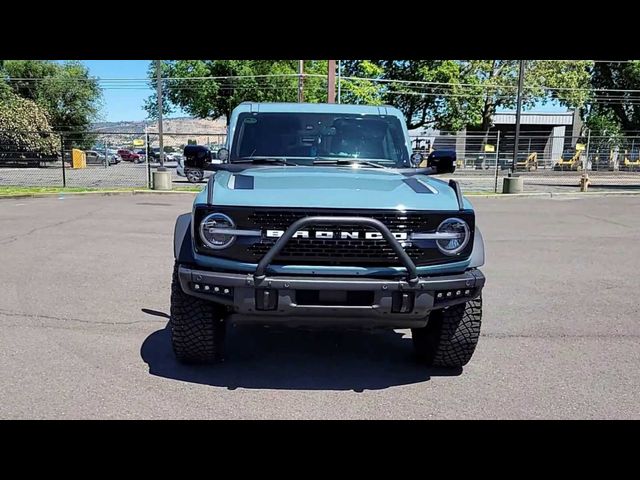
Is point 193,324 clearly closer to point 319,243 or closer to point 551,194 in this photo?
point 319,243

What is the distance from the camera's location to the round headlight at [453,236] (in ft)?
12.1

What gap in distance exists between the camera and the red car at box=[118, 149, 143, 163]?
54.2m

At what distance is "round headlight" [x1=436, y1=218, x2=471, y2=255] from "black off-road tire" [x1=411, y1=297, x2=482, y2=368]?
1.58 feet

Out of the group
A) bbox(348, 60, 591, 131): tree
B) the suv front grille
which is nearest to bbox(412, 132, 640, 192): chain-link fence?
bbox(348, 60, 591, 131): tree

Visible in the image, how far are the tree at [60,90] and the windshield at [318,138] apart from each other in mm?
52271

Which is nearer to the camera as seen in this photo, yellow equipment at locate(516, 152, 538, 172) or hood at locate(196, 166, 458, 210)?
hood at locate(196, 166, 458, 210)

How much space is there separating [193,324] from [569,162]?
29.3m

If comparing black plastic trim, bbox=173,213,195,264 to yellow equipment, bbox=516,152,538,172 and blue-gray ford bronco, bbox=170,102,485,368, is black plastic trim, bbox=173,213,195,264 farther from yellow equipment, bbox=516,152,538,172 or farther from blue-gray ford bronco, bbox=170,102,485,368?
yellow equipment, bbox=516,152,538,172

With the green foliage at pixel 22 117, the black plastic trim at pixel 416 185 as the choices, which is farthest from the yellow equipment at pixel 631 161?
the green foliage at pixel 22 117

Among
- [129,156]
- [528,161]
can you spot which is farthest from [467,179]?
[129,156]

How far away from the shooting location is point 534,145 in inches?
1168
